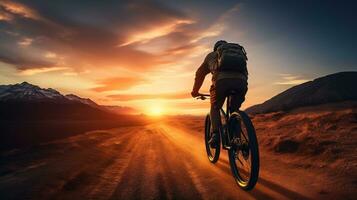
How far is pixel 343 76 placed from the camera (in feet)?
381

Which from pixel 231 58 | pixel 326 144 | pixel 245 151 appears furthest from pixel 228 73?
pixel 326 144

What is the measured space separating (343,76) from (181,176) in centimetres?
13176

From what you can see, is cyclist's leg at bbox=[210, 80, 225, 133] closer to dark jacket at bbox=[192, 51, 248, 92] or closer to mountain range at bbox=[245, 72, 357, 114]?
dark jacket at bbox=[192, 51, 248, 92]

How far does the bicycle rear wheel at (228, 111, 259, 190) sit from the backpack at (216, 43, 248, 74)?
0.99m

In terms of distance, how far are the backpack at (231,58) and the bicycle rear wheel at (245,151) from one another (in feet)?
3.23

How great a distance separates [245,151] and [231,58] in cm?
192

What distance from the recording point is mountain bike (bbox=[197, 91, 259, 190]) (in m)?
4.45

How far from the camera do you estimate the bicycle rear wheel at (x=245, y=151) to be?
442cm

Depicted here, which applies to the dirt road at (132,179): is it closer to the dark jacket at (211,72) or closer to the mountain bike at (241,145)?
the mountain bike at (241,145)

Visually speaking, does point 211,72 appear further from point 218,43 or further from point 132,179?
point 132,179

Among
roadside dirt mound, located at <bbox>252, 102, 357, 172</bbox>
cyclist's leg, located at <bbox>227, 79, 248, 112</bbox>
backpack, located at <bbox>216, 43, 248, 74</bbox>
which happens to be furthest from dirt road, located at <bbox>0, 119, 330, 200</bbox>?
backpack, located at <bbox>216, 43, 248, 74</bbox>

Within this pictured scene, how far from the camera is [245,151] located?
504 centimetres

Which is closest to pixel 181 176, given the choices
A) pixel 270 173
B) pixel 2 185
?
pixel 270 173

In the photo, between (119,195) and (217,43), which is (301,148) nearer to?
(217,43)
